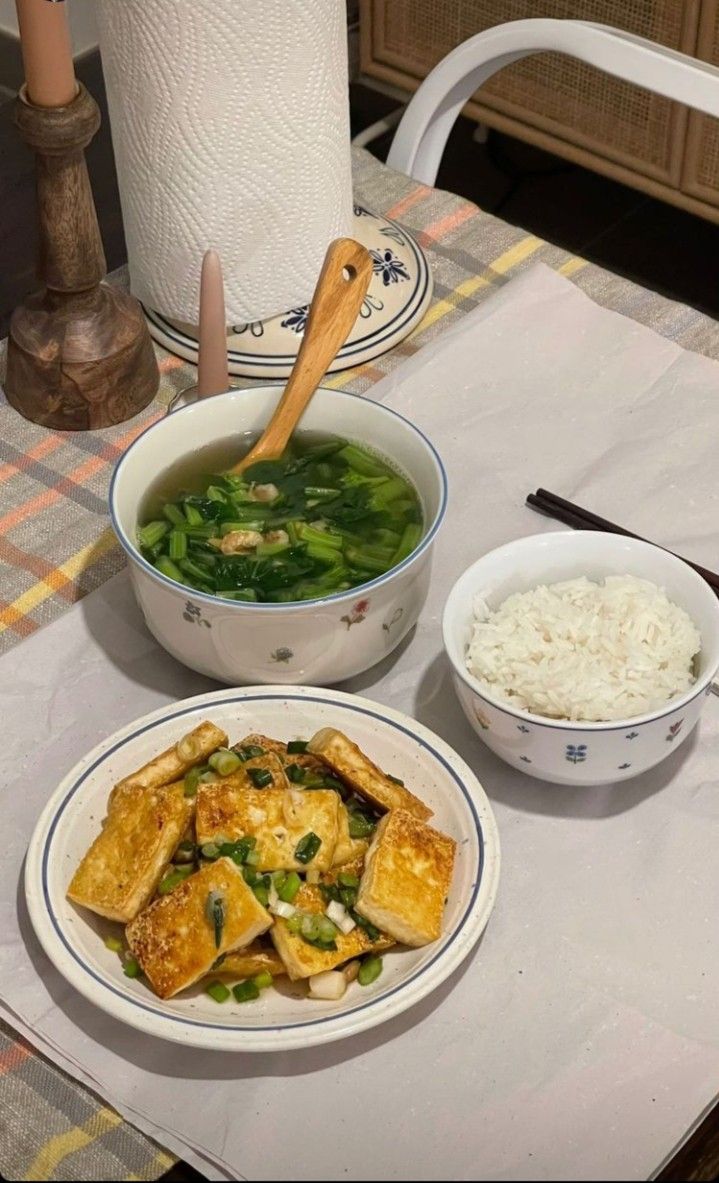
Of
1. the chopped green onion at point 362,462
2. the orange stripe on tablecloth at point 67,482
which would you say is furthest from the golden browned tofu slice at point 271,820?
the orange stripe on tablecloth at point 67,482

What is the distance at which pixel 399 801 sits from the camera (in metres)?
0.97

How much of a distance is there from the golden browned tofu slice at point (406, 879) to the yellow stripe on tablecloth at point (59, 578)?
0.44 meters

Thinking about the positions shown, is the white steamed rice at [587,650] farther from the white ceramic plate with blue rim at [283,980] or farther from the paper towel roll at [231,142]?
the paper towel roll at [231,142]

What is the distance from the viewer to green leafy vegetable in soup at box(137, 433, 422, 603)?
1095mm

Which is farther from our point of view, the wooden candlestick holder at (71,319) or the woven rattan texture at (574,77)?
the woven rattan texture at (574,77)

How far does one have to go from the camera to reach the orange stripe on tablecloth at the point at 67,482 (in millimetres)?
1313

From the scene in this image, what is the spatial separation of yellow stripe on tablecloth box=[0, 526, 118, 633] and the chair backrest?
0.73m

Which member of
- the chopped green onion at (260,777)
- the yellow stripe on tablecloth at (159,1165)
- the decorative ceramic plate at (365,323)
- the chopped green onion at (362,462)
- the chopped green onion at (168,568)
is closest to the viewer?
the yellow stripe on tablecloth at (159,1165)

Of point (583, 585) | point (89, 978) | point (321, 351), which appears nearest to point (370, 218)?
point (321, 351)

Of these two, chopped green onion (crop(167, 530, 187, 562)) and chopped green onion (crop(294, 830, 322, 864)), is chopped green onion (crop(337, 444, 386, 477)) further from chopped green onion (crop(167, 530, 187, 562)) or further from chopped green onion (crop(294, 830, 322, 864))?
chopped green onion (crop(294, 830, 322, 864))

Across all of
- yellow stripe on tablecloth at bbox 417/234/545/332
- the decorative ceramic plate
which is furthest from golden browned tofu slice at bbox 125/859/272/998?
yellow stripe on tablecloth at bbox 417/234/545/332

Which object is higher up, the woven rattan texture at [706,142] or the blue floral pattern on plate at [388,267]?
the blue floral pattern on plate at [388,267]

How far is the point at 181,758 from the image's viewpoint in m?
0.99

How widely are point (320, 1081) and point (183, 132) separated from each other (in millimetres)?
809
